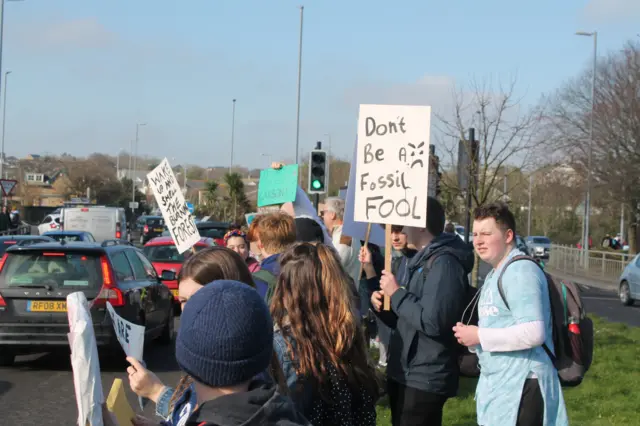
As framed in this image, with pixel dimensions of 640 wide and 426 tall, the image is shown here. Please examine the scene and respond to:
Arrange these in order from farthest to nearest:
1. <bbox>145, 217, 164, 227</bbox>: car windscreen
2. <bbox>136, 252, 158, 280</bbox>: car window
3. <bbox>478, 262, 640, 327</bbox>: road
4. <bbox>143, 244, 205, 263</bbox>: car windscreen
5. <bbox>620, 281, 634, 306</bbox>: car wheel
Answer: <bbox>145, 217, 164, 227</bbox>: car windscreen
<bbox>620, 281, 634, 306</bbox>: car wheel
<bbox>478, 262, 640, 327</bbox>: road
<bbox>143, 244, 205, 263</bbox>: car windscreen
<bbox>136, 252, 158, 280</bbox>: car window

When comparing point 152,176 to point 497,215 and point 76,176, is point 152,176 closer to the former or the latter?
point 497,215

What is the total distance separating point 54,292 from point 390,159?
6168 mm

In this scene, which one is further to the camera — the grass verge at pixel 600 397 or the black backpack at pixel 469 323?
the grass verge at pixel 600 397

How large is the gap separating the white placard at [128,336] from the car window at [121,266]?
25.5ft

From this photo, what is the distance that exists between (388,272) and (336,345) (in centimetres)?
122

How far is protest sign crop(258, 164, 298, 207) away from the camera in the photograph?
27.4 feet

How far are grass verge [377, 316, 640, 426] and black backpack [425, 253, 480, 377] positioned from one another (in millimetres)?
2690

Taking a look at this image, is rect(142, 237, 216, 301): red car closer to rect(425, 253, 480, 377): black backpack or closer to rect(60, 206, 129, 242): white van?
rect(425, 253, 480, 377): black backpack

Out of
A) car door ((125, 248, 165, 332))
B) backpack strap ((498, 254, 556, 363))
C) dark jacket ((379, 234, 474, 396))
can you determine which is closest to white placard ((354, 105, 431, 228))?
dark jacket ((379, 234, 474, 396))

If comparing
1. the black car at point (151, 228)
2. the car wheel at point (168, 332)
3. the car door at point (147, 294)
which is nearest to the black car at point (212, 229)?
the car wheel at point (168, 332)

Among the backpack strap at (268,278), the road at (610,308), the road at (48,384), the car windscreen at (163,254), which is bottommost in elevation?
the road at (48,384)

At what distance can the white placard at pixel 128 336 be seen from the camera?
3.05m

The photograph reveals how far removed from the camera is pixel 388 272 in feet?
15.7

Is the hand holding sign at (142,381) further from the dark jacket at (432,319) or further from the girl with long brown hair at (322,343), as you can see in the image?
the dark jacket at (432,319)
